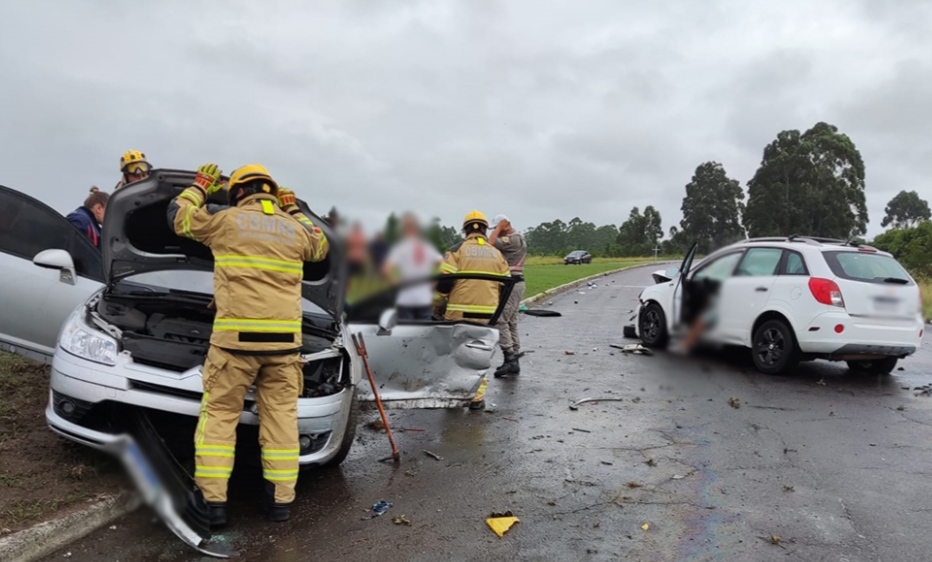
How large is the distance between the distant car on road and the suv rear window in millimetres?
44693

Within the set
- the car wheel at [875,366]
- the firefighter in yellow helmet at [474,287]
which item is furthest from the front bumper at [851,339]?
the firefighter in yellow helmet at [474,287]

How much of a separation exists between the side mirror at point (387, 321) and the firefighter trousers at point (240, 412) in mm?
983

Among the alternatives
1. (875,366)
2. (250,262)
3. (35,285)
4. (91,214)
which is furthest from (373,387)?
(875,366)

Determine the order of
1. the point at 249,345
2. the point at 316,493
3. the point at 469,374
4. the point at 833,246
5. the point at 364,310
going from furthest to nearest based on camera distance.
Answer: the point at 833,246 < the point at 469,374 < the point at 364,310 < the point at 316,493 < the point at 249,345

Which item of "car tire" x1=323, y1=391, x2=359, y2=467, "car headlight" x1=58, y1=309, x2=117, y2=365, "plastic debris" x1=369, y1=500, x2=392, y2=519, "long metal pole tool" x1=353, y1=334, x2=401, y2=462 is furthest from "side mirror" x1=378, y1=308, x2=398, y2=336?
"car headlight" x1=58, y1=309, x2=117, y2=365

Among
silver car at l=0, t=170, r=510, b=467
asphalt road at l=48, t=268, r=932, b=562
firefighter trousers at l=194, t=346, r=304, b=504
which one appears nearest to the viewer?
asphalt road at l=48, t=268, r=932, b=562

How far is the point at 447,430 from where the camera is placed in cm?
583

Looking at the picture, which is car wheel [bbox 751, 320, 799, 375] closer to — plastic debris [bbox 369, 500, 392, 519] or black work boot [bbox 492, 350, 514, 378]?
black work boot [bbox 492, 350, 514, 378]

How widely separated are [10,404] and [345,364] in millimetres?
2805

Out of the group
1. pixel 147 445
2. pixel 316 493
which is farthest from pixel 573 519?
pixel 147 445

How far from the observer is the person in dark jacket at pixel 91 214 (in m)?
6.19

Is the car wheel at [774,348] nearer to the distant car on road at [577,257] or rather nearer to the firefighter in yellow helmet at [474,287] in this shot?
the firefighter in yellow helmet at [474,287]

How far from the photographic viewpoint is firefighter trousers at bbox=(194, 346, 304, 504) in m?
3.66

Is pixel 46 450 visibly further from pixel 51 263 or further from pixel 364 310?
pixel 364 310
